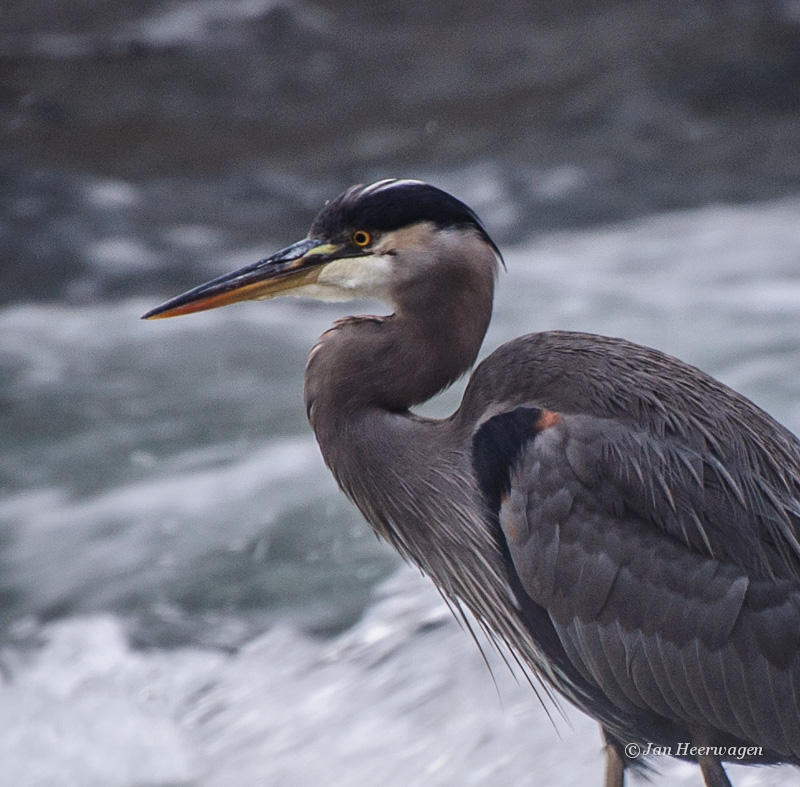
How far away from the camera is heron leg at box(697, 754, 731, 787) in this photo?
305 centimetres

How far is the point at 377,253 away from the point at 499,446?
21.0 inches

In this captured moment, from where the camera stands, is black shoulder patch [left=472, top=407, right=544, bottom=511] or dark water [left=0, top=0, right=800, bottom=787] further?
dark water [left=0, top=0, right=800, bottom=787]

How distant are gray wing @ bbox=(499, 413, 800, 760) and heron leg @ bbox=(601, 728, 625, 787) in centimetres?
37

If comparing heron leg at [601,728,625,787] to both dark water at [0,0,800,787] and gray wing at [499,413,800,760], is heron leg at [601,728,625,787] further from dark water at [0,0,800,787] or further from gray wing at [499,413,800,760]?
dark water at [0,0,800,787]

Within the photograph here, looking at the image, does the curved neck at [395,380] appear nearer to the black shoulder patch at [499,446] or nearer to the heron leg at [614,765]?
the black shoulder patch at [499,446]

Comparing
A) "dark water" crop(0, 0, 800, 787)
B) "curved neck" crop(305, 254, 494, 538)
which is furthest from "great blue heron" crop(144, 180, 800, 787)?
"dark water" crop(0, 0, 800, 787)

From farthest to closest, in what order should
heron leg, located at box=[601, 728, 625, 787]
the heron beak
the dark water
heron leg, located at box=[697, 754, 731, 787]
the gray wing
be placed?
the dark water, heron leg, located at box=[601, 728, 625, 787], the heron beak, heron leg, located at box=[697, 754, 731, 787], the gray wing

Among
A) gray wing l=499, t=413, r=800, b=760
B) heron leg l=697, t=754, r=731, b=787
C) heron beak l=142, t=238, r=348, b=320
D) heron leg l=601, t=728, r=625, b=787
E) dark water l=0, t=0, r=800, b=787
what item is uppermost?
heron beak l=142, t=238, r=348, b=320

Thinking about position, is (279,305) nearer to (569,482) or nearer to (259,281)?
(259,281)

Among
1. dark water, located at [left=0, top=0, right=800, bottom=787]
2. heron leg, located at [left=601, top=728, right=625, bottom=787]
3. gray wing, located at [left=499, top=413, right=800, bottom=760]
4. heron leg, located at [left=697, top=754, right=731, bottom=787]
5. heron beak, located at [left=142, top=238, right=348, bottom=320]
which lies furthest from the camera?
dark water, located at [left=0, top=0, right=800, bottom=787]

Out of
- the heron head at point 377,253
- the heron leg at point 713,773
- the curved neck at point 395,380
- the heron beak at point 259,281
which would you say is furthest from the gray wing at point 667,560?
the heron beak at point 259,281

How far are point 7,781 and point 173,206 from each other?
204 inches

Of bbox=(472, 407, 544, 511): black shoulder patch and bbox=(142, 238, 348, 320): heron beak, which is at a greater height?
bbox=(142, 238, 348, 320): heron beak

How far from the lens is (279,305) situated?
816 cm
